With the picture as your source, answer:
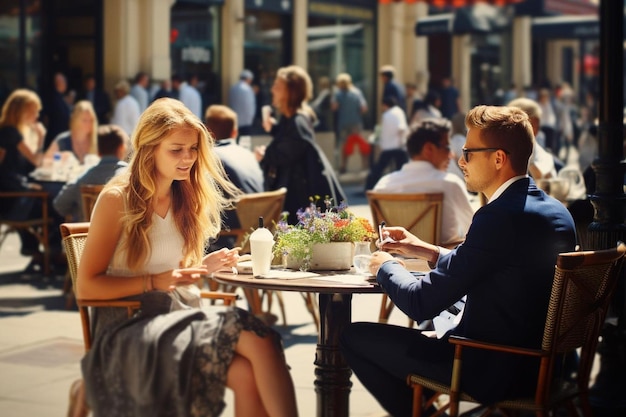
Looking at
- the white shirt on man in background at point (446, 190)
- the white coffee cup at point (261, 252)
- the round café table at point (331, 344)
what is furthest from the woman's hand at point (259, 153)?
the white coffee cup at point (261, 252)

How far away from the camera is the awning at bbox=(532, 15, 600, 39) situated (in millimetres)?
31369

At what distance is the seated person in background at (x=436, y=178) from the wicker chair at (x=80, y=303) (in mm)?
2811

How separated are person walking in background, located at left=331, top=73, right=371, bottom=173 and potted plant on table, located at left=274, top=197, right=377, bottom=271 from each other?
1666cm

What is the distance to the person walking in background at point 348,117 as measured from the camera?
2175 centimetres

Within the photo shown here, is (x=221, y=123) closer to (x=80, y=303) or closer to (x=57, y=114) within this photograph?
(x=80, y=303)

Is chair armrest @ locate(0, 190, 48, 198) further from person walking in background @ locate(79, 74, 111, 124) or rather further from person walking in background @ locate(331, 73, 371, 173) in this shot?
person walking in background @ locate(331, 73, 371, 173)

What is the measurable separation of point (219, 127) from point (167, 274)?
4.27 metres

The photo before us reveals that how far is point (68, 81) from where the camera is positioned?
19891 mm

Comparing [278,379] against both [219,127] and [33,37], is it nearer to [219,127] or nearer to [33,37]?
[219,127]

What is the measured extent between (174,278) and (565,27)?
1158 inches

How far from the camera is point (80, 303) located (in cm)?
443

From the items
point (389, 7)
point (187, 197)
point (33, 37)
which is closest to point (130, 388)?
point (187, 197)

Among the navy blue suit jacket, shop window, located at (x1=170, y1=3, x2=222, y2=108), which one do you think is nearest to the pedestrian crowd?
the navy blue suit jacket

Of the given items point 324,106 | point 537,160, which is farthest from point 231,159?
point 324,106
